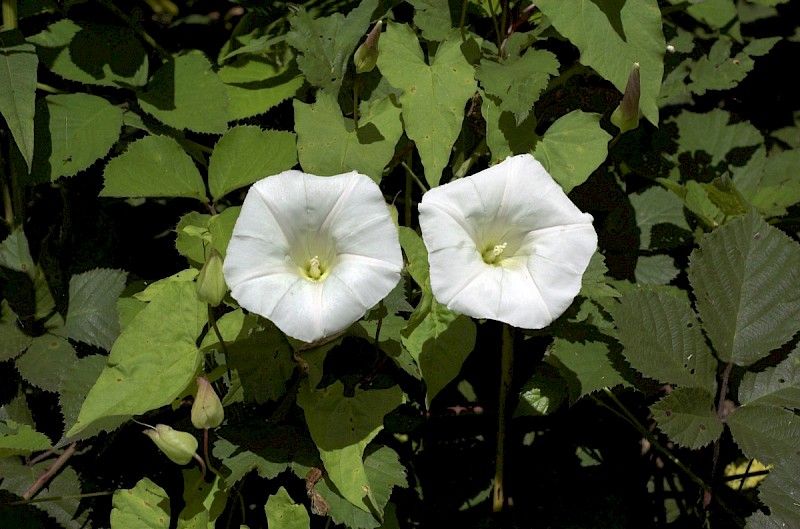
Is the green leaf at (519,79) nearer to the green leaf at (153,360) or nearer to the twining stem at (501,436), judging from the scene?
the twining stem at (501,436)

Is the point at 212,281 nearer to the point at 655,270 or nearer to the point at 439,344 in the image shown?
the point at 439,344

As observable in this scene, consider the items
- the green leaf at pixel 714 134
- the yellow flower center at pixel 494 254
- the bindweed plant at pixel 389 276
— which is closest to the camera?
the bindweed plant at pixel 389 276

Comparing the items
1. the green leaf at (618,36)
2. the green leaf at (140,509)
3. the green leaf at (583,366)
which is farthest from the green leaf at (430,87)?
the green leaf at (140,509)

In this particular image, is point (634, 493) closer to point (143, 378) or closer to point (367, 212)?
point (367, 212)

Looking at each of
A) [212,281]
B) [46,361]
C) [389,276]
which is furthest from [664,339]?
[46,361]

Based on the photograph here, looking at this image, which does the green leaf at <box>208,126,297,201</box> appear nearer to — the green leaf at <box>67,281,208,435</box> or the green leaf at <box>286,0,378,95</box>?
the green leaf at <box>286,0,378,95</box>

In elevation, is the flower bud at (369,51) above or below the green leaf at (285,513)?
above
